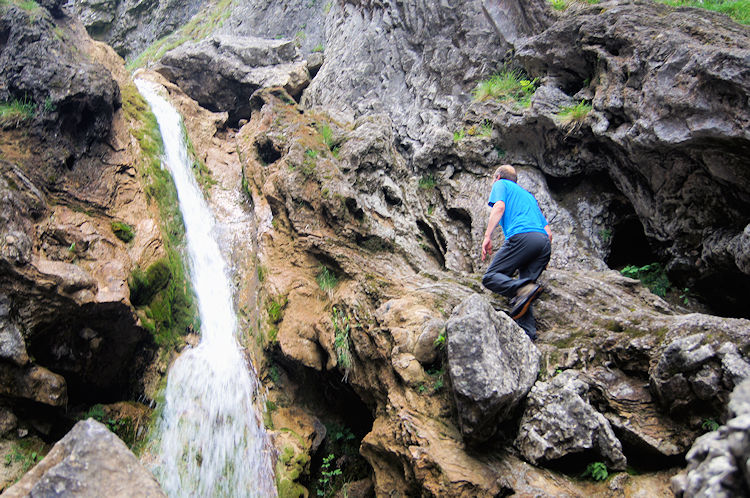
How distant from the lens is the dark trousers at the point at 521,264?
18.9 feet

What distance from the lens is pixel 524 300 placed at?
18.0 ft

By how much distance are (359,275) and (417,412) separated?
2797 millimetres

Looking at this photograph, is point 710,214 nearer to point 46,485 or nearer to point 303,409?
point 303,409

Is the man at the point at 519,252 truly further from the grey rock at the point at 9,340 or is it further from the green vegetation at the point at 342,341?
the grey rock at the point at 9,340

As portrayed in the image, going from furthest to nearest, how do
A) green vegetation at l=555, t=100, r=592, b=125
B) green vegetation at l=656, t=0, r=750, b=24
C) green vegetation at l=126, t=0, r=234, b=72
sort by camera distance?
1. green vegetation at l=126, t=0, r=234, b=72
2. green vegetation at l=656, t=0, r=750, b=24
3. green vegetation at l=555, t=100, r=592, b=125

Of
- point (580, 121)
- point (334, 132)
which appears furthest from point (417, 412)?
point (334, 132)

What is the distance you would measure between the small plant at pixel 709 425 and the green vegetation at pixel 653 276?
160 inches

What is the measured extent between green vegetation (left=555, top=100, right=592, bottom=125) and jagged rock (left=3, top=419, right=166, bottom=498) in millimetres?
8636

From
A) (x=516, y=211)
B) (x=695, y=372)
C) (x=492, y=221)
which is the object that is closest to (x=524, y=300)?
(x=492, y=221)

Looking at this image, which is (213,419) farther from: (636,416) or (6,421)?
(636,416)

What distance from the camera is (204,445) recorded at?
237 inches

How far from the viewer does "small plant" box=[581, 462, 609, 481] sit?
3.90m

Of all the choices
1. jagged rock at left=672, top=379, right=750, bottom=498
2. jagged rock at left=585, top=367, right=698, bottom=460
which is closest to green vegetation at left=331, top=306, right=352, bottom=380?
jagged rock at left=585, top=367, right=698, bottom=460

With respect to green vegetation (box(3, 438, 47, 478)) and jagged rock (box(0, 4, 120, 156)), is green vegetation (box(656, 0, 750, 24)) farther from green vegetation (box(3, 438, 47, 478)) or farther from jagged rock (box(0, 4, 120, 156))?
green vegetation (box(3, 438, 47, 478))
